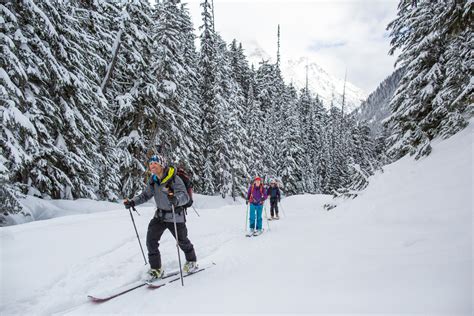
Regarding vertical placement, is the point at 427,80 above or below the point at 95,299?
above

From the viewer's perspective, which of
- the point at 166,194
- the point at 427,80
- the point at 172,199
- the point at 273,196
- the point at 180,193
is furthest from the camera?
the point at 273,196

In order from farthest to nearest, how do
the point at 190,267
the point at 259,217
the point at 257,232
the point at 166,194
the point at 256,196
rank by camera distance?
1. the point at 259,217
2. the point at 256,196
3. the point at 257,232
4. the point at 190,267
5. the point at 166,194

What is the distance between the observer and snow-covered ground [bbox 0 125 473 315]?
375 centimetres

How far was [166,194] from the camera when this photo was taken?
5551 millimetres

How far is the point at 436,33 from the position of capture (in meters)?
12.0

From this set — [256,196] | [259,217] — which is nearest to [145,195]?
[256,196]

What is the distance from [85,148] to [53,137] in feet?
4.46

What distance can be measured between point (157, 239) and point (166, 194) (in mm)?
902

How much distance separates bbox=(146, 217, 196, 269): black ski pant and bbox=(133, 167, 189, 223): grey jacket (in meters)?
0.14

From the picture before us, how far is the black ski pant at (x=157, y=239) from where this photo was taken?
5.52m

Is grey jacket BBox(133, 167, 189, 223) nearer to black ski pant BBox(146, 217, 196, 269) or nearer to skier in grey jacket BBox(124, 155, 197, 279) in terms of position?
skier in grey jacket BBox(124, 155, 197, 279)

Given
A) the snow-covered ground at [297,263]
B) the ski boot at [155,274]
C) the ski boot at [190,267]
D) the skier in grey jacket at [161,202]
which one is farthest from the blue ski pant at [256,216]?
the ski boot at [155,274]

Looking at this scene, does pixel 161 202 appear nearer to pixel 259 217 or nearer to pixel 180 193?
pixel 180 193

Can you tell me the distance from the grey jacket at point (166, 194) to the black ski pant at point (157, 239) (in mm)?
144
